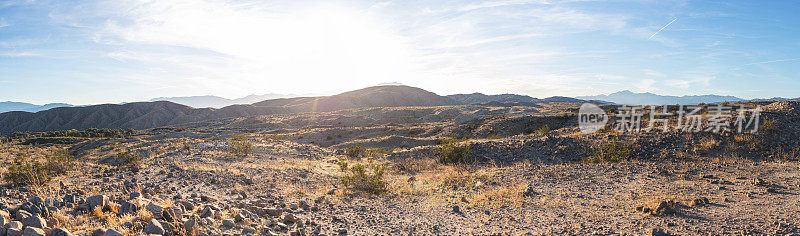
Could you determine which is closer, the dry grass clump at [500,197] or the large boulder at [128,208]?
the large boulder at [128,208]

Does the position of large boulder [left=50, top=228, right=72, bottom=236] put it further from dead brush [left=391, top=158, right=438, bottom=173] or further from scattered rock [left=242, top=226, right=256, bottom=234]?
dead brush [left=391, top=158, right=438, bottom=173]

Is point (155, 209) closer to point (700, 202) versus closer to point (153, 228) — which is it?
point (153, 228)

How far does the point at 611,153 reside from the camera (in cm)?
1467

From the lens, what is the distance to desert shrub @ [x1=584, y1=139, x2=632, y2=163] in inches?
566

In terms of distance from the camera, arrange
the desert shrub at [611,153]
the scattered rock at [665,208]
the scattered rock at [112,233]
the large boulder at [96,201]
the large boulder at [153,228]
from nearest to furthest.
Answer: the scattered rock at [112,233], the large boulder at [153,228], the large boulder at [96,201], the scattered rock at [665,208], the desert shrub at [611,153]

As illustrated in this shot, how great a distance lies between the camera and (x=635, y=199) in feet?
28.3

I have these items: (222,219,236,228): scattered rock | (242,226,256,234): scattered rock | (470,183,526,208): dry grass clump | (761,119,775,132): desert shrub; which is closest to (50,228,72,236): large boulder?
(222,219,236,228): scattered rock

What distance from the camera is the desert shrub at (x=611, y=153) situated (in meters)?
14.4

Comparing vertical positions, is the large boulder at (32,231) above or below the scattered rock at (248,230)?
above

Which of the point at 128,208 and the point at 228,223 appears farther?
the point at 228,223

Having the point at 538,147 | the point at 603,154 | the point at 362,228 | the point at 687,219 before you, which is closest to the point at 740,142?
the point at 603,154

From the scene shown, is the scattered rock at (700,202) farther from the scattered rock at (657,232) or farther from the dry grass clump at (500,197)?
the dry grass clump at (500,197)

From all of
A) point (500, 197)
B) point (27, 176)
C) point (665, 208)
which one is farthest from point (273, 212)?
point (665, 208)

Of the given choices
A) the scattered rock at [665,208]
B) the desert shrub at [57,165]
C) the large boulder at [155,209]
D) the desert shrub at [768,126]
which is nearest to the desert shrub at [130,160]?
the desert shrub at [57,165]
